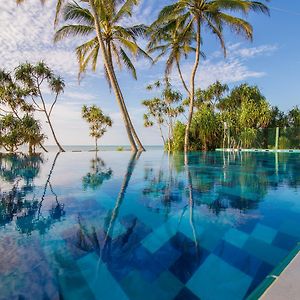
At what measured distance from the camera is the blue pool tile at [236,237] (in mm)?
2434

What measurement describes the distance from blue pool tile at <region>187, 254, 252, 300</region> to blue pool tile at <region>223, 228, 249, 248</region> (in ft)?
1.34

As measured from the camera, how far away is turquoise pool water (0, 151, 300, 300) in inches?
69.3

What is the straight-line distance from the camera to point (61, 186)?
5215 mm

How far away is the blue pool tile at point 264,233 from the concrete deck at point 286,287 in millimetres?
985

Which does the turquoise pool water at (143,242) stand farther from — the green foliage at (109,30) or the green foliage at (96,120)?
the green foliage at (96,120)

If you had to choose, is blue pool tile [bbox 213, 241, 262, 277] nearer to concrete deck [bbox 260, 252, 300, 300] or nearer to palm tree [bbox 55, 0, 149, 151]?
concrete deck [bbox 260, 252, 300, 300]

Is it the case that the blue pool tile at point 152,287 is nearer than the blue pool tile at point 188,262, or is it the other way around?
the blue pool tile at point 152,287

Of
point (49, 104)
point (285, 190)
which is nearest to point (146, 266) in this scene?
point (285, 190)

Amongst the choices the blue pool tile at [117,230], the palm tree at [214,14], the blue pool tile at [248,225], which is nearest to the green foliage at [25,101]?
the palm tree at [214,14]

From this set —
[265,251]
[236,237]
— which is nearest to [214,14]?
[236,237]

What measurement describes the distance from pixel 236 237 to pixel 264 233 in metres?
0.33

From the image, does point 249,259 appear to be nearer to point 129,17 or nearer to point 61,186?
point 61,186

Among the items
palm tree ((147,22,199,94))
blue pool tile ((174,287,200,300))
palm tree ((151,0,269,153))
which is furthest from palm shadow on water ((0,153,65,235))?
palm tree ((147,22,199,94))

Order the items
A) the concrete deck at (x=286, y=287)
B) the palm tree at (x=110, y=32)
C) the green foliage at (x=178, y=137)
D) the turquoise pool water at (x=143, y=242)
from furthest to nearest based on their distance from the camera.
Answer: the green foliage at (x=178, y=137) → the palm tree at (x=110, y=32) → the turquoise pool water at (x=143, y=242) → the concrete deck at (x=286, y=287)
